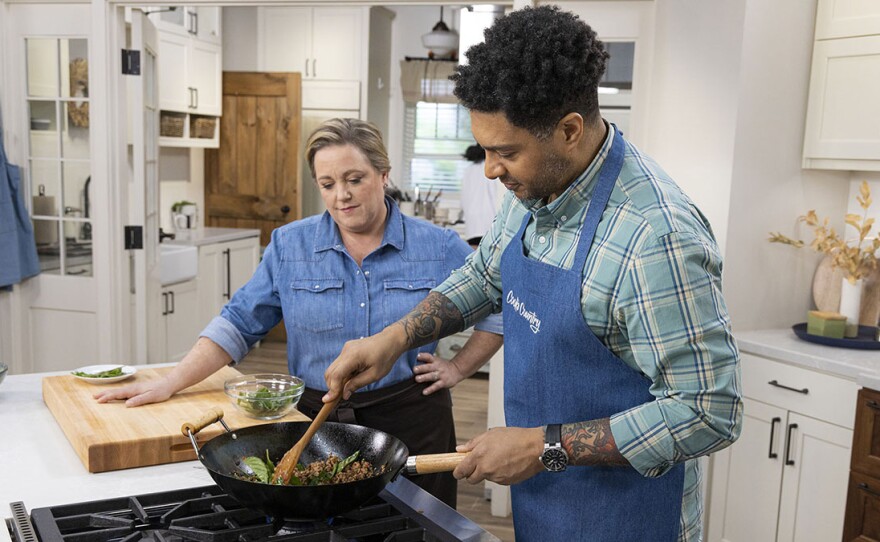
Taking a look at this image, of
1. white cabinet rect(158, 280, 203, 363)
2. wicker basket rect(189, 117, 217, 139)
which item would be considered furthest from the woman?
wicker basket rect(189, 117, 217, 139)

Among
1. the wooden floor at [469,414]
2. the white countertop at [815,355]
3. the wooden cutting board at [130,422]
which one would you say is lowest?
the wooden floor at [469,414]

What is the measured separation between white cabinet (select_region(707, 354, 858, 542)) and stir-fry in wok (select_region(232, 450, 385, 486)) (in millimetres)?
1947

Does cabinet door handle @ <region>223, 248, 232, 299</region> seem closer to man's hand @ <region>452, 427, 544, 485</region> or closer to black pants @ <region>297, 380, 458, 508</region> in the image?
black pants @ <region>297, 380, 458, 508</region>

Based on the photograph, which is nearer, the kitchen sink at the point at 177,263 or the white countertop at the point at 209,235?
the kitchen sink at the point at 177,263

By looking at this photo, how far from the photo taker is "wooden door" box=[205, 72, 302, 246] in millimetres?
6691

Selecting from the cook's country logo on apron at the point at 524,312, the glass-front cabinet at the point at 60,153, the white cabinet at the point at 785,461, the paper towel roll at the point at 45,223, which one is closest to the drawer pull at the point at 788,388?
the white cabinet at the point at 785,461

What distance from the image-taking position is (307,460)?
1494 mm

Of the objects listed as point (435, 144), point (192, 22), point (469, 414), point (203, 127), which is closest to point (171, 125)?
point (203, 127)

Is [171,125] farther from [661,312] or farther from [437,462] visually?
[661,312]

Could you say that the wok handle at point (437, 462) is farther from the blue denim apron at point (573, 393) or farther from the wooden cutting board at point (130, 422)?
the wooden cutting board at point (130, 422)

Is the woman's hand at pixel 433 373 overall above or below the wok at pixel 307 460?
below

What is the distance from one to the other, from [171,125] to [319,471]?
5.02 meters

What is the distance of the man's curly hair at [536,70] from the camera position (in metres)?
1.20

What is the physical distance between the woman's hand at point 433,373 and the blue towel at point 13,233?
8.49ft
